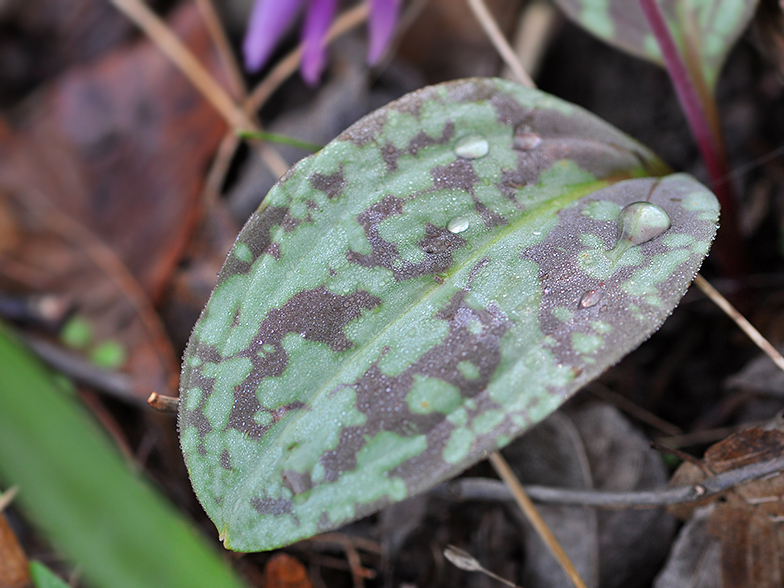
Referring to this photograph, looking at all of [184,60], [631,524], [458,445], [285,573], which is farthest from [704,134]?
[184,60]

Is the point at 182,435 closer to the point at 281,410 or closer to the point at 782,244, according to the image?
the point at 281,410

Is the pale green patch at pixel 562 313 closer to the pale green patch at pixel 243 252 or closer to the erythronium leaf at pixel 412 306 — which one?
the erythronium leaf at pixel 412 306

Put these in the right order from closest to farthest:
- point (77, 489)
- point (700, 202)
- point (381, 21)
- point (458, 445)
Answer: point (77, 489) → point (458, 445) → point (700, 202) → point (381, 21)

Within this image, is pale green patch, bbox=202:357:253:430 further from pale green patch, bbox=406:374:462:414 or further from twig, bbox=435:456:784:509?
twig, bbox=435:456:784:509

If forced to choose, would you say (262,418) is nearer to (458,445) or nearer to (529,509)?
(458,445)

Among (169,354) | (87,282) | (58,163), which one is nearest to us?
(169,354)

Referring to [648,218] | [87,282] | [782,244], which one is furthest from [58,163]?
[782,244]
